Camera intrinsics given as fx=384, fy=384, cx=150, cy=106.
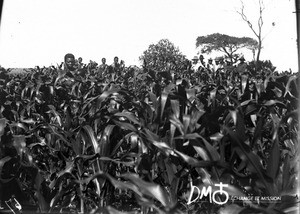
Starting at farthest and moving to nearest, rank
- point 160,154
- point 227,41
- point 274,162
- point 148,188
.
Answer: point 227,41 < point 160,154 < point 274,162 < point 148,188

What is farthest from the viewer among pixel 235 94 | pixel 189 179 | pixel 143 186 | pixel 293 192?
pixel 235 94

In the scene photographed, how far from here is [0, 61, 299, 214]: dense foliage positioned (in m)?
1.38

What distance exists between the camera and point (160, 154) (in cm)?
173

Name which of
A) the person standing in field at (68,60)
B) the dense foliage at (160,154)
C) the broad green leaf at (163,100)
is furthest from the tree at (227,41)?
the person standing in field at (68,60)

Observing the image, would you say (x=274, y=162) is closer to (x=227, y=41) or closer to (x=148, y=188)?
(x=148, y=188)

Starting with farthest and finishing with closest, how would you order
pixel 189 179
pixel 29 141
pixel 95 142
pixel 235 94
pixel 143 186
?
pixel 235 94, pixel 29 141, pixel 95 142, pixel 189 179, pixel 143 186

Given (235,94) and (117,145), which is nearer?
(117,145)

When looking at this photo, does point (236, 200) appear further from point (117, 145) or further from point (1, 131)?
point (1, 131)

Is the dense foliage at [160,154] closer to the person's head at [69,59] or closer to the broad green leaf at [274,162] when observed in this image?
the broad green leaf at [274,162]

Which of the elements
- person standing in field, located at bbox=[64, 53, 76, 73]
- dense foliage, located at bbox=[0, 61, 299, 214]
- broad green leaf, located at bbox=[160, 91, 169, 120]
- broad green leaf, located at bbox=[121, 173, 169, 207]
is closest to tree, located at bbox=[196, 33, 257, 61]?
dense foliage, located at bbox=[0, 61, 299, 214]

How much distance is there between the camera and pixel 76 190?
6.67ft

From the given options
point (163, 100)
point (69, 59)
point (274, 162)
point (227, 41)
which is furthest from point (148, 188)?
point (227, 41)

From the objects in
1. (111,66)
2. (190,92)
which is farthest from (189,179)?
(111,66)

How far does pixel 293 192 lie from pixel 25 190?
4.34 ft
